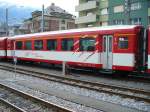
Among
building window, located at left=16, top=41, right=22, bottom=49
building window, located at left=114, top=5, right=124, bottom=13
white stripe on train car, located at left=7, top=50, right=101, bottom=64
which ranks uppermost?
building window, located at left=114, top=5, right=124, bottom=13

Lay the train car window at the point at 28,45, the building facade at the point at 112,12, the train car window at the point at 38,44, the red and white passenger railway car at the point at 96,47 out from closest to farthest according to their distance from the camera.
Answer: the red and white passenger railway car at the point at 96,47 < the train car window at the point at 38,44 < the train car window at the point at 28,45 < the building facade at the point at 112,12

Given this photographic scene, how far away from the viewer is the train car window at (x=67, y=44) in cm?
2553

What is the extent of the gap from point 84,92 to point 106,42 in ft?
20.2

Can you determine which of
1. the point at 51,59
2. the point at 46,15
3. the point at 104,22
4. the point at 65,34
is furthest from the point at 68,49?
the point at 46,15

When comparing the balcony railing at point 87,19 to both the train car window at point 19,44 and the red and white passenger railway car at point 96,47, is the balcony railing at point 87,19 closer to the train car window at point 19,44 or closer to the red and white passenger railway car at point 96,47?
the train car window at point 19,44

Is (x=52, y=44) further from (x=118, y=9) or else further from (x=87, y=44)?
(x=118, y=9)

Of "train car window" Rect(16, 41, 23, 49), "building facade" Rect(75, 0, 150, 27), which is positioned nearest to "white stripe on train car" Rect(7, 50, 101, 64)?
"train car window" Rect(16, 41, 23, 49)

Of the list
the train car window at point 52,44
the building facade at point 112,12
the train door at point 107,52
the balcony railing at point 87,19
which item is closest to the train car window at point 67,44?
the train car window at point 52,44

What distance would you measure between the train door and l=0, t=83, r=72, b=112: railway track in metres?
6.77

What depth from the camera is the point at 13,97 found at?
15570mm

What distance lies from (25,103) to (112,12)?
5073 cm

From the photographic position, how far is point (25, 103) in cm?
1404

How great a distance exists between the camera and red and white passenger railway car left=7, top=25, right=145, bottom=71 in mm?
20328

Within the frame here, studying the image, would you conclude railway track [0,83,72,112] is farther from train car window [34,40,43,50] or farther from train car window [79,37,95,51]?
train car window [34,40,43,50]
